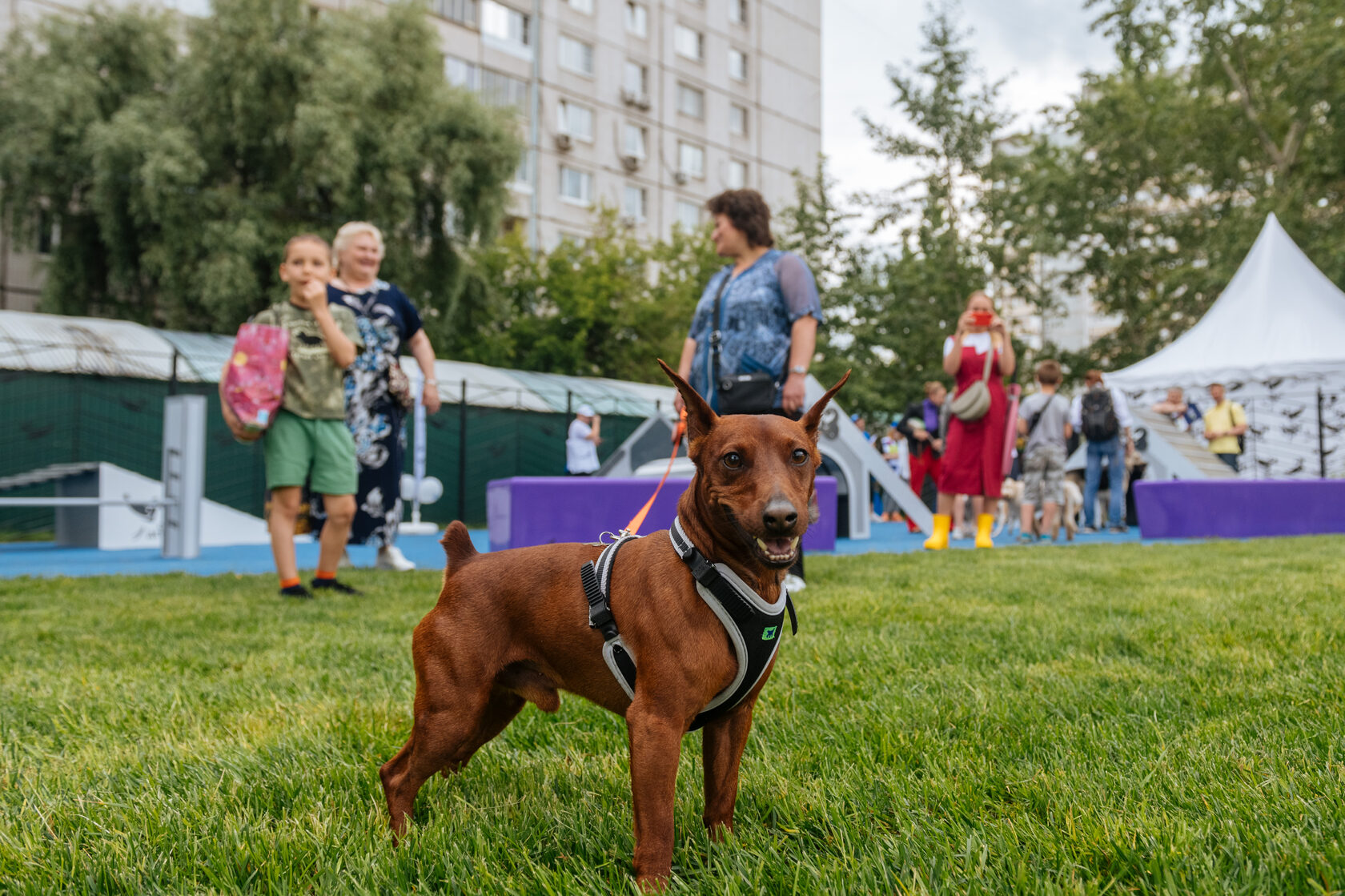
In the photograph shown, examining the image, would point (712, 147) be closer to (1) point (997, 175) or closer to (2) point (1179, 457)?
(1) point (997, 175)

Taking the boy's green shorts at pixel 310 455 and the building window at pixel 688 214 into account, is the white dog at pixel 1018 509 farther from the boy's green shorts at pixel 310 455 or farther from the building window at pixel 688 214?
the building window at pixel 688 214

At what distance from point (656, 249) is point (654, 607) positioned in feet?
96.1

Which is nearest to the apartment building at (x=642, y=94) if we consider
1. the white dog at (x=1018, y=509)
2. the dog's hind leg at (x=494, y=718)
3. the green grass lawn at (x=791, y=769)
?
the white dog at (x=1018, y=509)

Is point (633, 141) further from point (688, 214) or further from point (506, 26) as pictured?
point (506, 26)

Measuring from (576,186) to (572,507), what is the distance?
29407 mm

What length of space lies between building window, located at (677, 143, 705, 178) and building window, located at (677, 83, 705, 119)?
4.37 feet

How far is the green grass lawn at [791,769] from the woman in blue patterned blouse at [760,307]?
1364 millimetres

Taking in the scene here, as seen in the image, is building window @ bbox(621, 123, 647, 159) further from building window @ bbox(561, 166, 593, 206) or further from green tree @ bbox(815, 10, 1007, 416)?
green tree @ bbox(815, 10, 1007, 416)

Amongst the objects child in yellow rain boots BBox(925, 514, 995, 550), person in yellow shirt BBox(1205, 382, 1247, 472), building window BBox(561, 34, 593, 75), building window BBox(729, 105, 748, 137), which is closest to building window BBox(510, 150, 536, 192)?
building window BBox(561, 34, 593, 75)

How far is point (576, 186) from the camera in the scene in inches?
1395

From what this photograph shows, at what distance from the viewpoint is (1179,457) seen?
47.6ft

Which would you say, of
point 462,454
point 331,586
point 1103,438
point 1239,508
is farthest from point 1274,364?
point 331,586

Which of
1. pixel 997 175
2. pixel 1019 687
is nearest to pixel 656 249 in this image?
pixel 997 175

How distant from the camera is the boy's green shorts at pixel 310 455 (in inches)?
211
